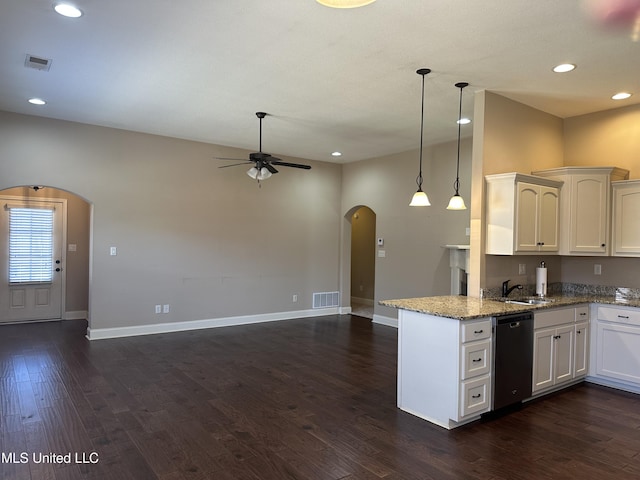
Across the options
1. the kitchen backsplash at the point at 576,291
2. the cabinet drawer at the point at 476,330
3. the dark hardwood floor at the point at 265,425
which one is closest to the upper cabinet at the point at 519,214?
the kitchen backsplash at the point at 576,291

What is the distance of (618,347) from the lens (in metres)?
4.31

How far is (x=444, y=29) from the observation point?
314 centimetres

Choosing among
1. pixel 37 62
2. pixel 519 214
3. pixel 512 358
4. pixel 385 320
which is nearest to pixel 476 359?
pixel 512 358

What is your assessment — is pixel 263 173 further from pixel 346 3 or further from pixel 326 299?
pixel 326 299

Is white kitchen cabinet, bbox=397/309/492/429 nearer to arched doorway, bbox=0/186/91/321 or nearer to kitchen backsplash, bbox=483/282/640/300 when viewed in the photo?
kitchen backsplash, bbox=483/282/640/300

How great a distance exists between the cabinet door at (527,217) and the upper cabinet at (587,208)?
515mm

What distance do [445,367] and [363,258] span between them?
6885 mm

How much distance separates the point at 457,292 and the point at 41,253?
23.3 feet

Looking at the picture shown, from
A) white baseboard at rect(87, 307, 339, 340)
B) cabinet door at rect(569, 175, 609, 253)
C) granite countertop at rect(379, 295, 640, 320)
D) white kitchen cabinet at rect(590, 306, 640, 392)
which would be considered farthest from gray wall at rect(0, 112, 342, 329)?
white kitchen cabinet at rect(590, 306, 640, 392)

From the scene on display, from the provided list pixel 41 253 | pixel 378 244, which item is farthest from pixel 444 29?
pixel 41 253

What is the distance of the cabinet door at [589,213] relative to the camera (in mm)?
4625

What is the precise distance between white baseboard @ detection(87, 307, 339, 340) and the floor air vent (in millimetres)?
80

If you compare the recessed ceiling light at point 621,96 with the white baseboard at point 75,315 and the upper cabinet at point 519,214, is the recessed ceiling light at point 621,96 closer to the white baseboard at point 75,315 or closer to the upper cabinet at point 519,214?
the upper cabinet at point 519,214

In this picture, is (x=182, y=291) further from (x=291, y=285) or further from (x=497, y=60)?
(x=497, y=60)
